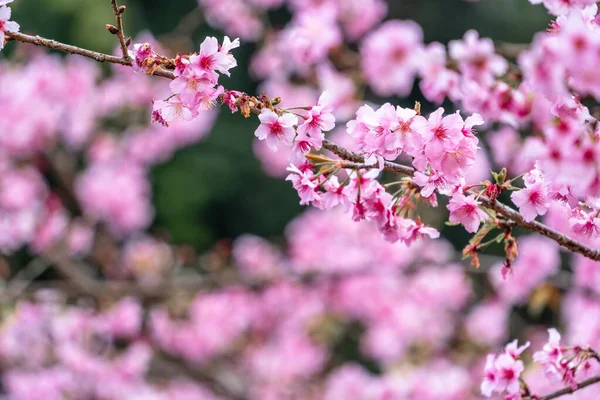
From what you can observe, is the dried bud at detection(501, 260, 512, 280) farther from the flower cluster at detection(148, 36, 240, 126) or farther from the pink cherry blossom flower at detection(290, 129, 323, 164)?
the flower cluster at detection(148, 36, 240, 126)

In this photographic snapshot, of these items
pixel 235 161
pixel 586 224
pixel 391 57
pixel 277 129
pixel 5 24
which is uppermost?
pixel 235 161

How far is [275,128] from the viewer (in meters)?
0.98

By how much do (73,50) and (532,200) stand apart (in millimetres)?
657

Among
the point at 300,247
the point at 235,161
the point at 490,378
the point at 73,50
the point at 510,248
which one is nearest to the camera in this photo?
the point at 73,50

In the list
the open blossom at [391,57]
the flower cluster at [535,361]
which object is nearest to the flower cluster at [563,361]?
the flower cluster at [535,361]

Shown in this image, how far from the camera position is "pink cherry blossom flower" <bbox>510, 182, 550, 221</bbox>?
3.09 ft

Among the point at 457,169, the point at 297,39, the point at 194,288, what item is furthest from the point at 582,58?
the point at 194,288

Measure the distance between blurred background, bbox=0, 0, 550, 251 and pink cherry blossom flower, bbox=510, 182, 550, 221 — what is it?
6.45 metres

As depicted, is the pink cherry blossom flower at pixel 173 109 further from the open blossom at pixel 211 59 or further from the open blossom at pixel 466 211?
the open blossom at pixel 466 211

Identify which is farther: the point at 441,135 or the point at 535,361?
the point at 535,361

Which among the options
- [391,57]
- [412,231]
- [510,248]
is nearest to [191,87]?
[412,231]

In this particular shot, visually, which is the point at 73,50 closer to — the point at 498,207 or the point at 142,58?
the point at 142,58

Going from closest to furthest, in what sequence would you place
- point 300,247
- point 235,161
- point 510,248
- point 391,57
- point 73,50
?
1. point 73,50
2. point 510,248
3. point 391,57
4. point 300,247
5. point 235,161

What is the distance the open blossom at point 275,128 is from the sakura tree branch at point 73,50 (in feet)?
0.48
